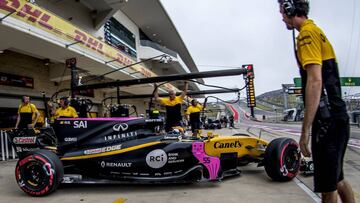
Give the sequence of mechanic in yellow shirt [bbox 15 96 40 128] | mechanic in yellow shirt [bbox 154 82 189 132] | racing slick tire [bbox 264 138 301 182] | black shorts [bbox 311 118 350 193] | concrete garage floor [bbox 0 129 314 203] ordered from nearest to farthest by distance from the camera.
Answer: black shorts [bbox 311 118 350 193] → concrete garage floor [bbox 0 129 314 203] → racing slick tire [bbox 264 138 301 182] → mechanic in yellow shirt [bbox 154 82 189 132] → mechanic in yellow shirt [bbox 15 96 40 128]

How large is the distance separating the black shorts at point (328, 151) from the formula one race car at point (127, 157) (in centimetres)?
236

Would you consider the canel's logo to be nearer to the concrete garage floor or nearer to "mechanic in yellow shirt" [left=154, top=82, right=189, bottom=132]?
the concrete garage floor

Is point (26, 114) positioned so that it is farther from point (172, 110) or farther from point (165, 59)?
point (165, 59)

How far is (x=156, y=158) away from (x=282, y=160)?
183 centimetres

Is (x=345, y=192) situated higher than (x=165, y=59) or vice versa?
(x=165, y=59)

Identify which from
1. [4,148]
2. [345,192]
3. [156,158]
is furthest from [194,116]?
[345,192]

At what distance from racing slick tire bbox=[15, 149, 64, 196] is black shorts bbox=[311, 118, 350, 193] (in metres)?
3.28

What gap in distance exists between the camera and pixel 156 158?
424 centimetres

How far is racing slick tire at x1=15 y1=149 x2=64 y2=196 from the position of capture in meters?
3.99

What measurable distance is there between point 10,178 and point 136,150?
2730 millimetres

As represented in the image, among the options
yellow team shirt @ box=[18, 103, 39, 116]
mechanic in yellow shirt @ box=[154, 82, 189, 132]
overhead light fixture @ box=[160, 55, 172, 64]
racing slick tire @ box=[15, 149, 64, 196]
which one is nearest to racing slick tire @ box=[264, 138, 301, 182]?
racing slick tire @ box=[15, 149, 64, 196]

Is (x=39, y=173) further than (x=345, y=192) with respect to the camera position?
Yes

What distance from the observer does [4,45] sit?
934 cm

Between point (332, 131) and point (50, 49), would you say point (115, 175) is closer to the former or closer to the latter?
point (332, 131)
